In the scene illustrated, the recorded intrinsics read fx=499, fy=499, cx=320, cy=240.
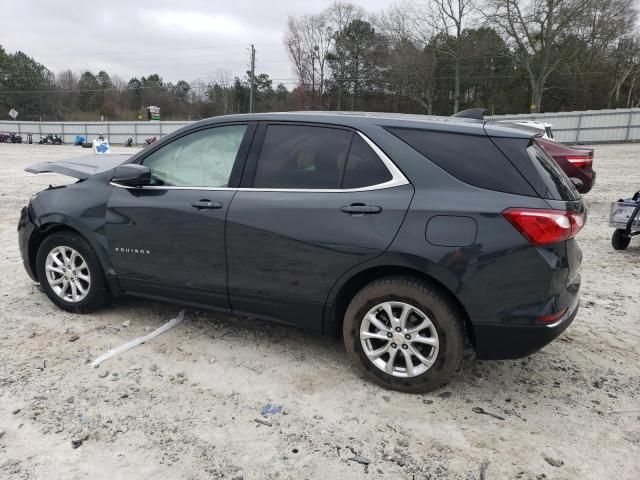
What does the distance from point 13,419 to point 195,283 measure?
4.47ft

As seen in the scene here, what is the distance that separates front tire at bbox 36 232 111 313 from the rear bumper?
2997mm

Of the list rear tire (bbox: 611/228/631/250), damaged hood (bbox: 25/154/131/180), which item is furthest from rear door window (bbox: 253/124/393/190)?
rear tire (bbox: 611/228/631/250)

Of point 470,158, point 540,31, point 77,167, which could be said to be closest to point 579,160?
Result: point 470,158

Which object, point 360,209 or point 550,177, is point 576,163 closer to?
point 550,177

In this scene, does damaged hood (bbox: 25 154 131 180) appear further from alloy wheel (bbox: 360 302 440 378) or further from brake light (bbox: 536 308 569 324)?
brake light (bbox: 536 308 569 324)

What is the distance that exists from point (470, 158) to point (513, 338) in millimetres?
1073

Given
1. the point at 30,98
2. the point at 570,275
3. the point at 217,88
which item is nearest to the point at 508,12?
the point at 217,88

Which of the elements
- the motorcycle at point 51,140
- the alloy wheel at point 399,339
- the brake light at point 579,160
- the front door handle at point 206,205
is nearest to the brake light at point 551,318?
the alloy wheel at point 399,339

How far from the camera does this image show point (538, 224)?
2.73 meters

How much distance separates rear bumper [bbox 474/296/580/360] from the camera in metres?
2.81

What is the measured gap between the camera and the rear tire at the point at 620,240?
6621mm

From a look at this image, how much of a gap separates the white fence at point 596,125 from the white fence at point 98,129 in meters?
29.3

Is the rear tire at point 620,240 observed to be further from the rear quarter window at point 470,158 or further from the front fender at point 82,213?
the front fender at point 82,213

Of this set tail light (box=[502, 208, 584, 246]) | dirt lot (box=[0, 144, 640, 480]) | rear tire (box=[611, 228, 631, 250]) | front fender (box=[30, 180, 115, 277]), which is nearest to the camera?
dirt lot (box=[0, 144, 640, 480])
